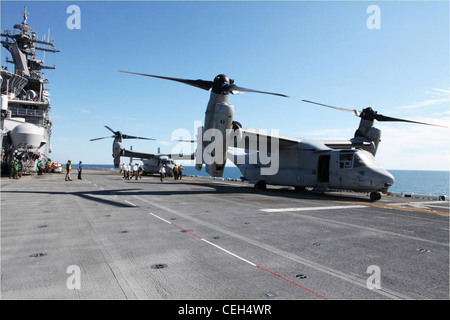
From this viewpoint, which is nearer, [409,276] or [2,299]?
[2,299]

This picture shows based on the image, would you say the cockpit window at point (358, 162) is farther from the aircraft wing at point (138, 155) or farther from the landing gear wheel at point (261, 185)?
the aircraft wing at point (138, 155)

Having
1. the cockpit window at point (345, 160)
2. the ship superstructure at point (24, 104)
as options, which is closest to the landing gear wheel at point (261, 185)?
the cockpit window at point (345, 160)

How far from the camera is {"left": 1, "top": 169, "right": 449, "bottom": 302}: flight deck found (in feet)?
11.2

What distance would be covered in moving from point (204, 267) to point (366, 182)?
13.1 meters

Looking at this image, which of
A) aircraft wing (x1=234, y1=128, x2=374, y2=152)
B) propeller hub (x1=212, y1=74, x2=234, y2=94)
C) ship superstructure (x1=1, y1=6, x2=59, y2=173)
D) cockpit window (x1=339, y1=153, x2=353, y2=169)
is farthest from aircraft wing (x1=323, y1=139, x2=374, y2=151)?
ship superstructure (x1=1, y1=6, x2=59, y2=173)

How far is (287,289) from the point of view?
3467 mm

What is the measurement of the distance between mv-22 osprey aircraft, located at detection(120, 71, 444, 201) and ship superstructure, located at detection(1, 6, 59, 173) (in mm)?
27644

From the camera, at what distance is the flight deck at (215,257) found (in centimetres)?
341

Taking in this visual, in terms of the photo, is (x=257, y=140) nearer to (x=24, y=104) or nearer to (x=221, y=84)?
(x=221, y=84)

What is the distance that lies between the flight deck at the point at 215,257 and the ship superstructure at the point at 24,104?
98.9 ft

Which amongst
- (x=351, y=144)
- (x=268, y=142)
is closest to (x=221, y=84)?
(x=268, y=142)
